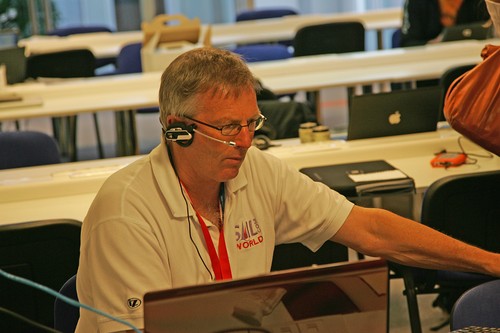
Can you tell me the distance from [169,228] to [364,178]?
1.53 metres

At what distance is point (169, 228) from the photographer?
206 centimetres

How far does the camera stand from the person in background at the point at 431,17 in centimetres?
757

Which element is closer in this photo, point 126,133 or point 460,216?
point 460,216

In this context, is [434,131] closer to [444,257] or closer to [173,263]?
[444,257]

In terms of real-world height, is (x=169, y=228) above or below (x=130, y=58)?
above

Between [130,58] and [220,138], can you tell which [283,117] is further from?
[130,58]

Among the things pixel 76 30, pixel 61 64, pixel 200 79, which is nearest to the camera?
pixel 200 79

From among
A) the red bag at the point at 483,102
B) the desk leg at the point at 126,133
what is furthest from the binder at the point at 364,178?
the desk leg at the point at 126,133

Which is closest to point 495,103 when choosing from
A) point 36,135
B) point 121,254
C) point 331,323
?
point 121,254

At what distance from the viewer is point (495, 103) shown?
2.95 meters

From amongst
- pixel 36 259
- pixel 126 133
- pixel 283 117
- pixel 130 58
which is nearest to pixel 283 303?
pixel 36 259

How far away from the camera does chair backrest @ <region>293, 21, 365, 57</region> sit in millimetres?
7387

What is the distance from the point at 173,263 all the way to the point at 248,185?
309 mm

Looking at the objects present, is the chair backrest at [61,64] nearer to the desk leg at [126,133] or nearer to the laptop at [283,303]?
the desk leg at [126,133]
